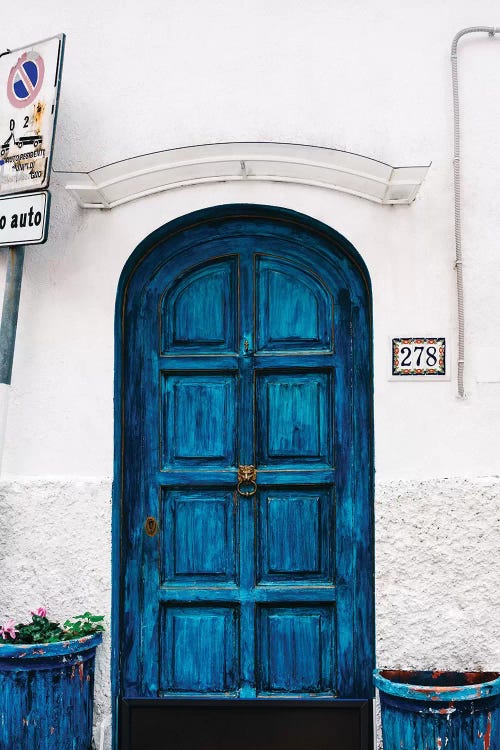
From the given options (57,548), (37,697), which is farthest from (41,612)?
(37,697)

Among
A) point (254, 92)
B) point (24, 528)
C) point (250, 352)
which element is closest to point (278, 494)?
point (250, 352)

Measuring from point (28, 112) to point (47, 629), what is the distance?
2502mm

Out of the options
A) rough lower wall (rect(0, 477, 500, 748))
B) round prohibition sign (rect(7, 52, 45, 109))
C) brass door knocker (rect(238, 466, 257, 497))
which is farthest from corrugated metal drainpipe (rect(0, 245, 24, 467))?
brass door knocker (rect(238, 466, 257, 497))

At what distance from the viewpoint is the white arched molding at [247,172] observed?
13.4 ft

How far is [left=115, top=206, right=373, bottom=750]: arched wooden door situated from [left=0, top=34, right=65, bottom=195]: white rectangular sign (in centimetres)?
67

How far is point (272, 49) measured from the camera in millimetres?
4395

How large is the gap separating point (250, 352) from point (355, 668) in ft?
5.39

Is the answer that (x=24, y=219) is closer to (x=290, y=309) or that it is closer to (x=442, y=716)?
(x=290, y=309)

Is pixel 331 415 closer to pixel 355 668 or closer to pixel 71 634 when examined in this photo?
pixel 355 668

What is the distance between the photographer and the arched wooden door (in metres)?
4.27

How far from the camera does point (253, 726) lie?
13.8 feet

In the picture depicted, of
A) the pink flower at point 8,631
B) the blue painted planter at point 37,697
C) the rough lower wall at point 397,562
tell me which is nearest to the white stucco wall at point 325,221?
the rough lower wall at point 397,562

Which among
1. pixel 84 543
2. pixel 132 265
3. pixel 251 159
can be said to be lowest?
pixel 84 543

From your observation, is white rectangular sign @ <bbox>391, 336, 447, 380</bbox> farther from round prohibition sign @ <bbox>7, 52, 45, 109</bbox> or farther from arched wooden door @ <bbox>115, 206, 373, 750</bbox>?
round prohibition sign @ <bbox>7, 52, 45, 109</bbox>
